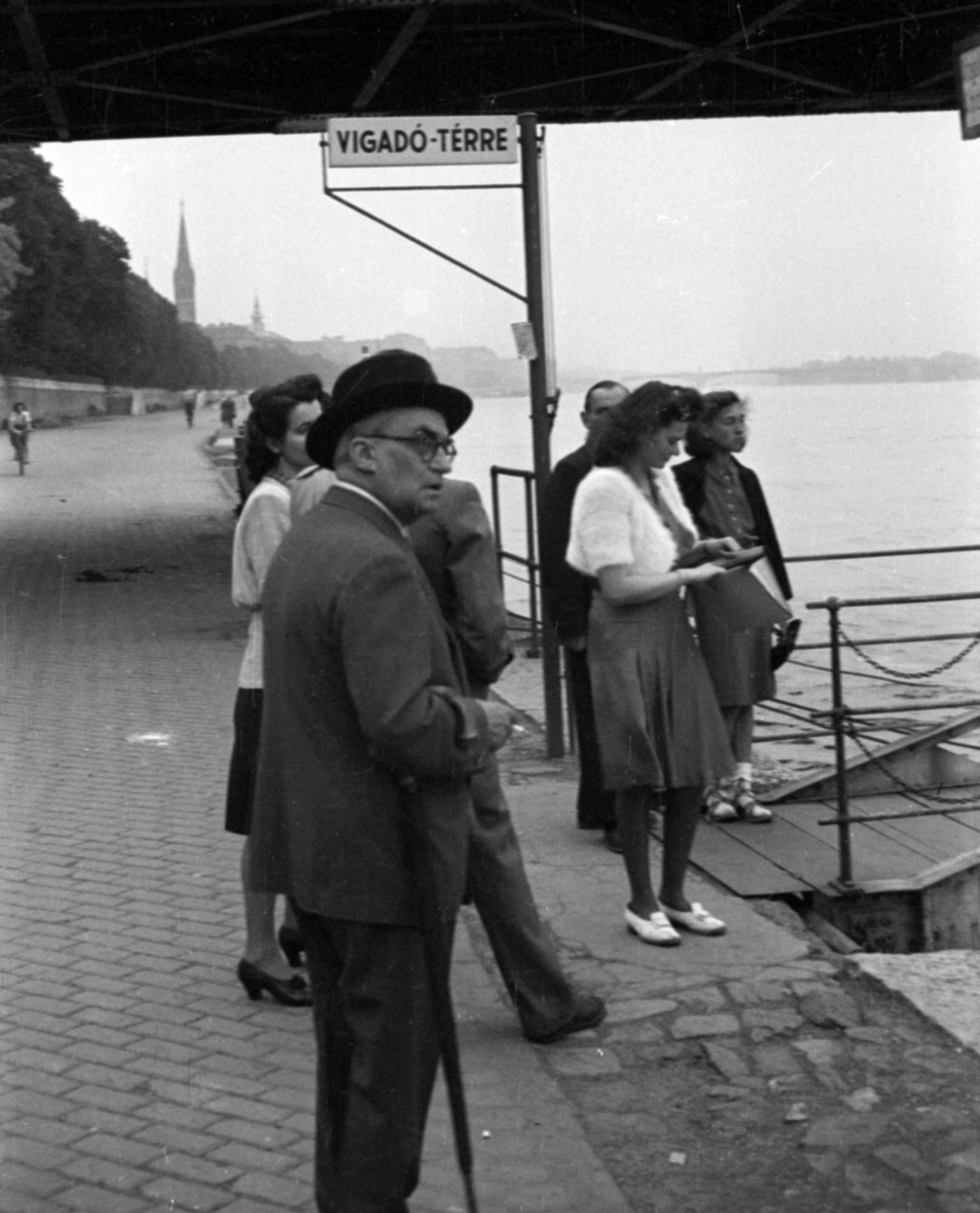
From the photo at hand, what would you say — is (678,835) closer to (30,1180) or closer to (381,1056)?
(30,1180)

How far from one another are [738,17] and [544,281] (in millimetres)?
5825

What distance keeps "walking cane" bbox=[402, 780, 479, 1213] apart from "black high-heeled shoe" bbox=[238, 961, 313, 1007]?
1908mm

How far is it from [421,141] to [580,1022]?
4.74m

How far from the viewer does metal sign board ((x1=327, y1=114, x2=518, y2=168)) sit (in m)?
8.08

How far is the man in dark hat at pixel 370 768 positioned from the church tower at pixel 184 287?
110 metres

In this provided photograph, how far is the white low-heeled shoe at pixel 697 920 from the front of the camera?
5.50 m

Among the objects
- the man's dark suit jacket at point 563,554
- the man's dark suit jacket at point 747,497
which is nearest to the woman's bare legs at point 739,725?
the man's dark suit jacket at point 747,497

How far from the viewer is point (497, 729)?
311cm

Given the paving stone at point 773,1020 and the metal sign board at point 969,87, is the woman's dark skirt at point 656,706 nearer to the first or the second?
the paving stone at point 773,1020

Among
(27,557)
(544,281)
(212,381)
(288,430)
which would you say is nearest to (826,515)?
(27,557)

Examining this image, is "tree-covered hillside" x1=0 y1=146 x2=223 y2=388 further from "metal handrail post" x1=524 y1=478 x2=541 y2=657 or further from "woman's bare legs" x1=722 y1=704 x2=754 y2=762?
"woman's bare legs" x1=722 y1=704 x2=754 y2=762

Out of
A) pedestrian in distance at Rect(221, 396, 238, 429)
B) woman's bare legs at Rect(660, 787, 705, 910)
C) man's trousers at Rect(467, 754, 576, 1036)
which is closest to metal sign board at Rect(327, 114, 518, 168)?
woman's bare legs at Rect(660, 787, 705, 910)

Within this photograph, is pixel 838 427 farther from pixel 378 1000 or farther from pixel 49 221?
pixel 378 1000

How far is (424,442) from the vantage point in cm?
316
